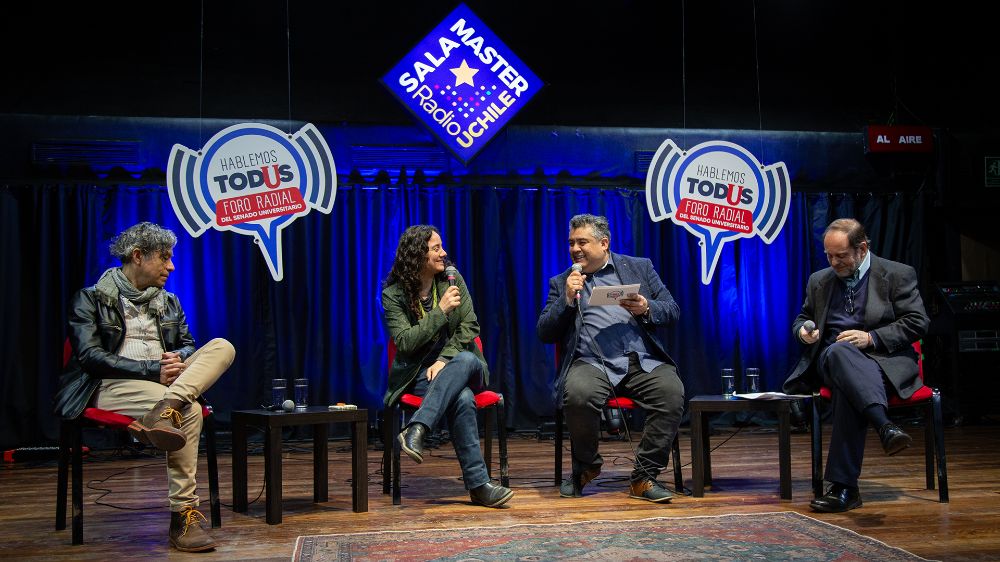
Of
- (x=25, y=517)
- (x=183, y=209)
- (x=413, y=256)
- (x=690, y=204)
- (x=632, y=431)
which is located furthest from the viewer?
(x=632, y=431)

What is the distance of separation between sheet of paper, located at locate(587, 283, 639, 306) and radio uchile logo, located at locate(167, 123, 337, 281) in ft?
8.76

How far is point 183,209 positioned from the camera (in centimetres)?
580

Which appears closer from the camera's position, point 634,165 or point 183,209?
point 183,209

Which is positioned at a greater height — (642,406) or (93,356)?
(93,356)

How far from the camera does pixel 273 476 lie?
3453 millimetres

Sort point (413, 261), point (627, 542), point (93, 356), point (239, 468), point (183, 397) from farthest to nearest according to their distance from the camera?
1. point (413, 261)
2. point (239, 468)
3. point (93, 356)
4. point (183, 397)
5. point (627, 542)

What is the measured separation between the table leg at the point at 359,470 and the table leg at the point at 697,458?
141 cm

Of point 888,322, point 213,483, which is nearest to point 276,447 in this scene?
point 213,483

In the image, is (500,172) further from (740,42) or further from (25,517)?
(25,517)

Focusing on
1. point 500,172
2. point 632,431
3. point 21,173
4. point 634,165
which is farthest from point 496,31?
point 21,173

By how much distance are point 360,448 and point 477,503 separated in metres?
0.55

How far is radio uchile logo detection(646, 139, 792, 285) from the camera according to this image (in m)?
6.25

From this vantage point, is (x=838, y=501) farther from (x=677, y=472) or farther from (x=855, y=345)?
(x=677, y=472)

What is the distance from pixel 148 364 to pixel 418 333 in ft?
3.66
